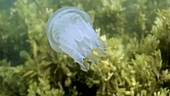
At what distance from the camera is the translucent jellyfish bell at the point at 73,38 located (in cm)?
162

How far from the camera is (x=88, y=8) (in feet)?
7.15

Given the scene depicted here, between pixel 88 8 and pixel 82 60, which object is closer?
pixel 82 60

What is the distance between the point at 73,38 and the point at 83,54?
0.09m

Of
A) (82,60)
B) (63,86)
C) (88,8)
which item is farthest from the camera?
(88,8)

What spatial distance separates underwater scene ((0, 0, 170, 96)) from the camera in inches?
64.6

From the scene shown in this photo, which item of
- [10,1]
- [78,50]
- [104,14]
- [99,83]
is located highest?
[10,1]

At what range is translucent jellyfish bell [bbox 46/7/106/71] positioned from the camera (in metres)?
1.62

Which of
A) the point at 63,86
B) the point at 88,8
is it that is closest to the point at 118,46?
the point at 63,86

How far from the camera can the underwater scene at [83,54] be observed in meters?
1.64

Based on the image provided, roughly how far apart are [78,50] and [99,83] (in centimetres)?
19

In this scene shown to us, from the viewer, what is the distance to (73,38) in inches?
64.6

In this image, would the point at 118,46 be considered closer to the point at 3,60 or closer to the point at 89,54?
the point at 89,54

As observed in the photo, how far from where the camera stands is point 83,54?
162cm

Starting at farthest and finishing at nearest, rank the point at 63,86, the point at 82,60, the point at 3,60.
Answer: the point at 3,60
the point at 63,86
the point at 82,60
